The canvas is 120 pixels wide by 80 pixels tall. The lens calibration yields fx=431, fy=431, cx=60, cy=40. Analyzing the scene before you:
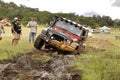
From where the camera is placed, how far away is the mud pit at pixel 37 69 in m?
13.5

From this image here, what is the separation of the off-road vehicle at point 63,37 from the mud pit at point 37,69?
6.37 ft

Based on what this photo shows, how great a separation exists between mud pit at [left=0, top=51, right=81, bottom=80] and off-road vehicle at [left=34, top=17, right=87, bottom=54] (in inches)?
76.4

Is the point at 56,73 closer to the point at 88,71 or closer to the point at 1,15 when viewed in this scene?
the point at 88,71

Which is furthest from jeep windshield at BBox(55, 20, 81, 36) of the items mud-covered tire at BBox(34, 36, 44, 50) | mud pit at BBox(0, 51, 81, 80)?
mud pit at BBox(0, 51, 81, 80)

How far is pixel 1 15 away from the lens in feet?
319

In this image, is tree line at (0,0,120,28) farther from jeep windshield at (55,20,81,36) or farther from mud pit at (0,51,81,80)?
mud pit at (0,51,81,80)

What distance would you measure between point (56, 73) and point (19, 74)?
1.32 metres

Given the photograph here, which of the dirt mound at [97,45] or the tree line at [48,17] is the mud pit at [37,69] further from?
the tree line at [48,17]

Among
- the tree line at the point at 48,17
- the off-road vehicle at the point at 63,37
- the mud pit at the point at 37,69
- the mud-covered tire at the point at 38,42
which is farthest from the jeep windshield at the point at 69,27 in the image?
the tree line at the point at 48,17

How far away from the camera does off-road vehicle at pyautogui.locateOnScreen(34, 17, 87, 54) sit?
20453 mm

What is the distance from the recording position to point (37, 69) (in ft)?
49.9

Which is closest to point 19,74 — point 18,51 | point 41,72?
point 41,72

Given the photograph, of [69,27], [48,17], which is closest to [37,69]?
[69,27]

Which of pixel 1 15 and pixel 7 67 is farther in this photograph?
pixel 1 15
